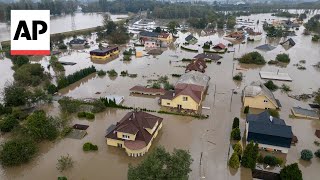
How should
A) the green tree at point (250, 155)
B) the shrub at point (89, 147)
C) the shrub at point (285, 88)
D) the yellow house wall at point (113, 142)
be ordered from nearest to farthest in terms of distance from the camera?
the green tree at point (250, 155) → the shrub at point (89, 147) → the yellow house wall at point (113, 142) → the shrub at point (285, 88)

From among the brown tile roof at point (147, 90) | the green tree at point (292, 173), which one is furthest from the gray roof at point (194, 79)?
the green tree at point (292, 173)

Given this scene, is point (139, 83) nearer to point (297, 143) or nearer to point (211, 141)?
point (211, 141)

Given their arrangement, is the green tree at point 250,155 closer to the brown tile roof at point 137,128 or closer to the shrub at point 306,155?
the shrub at point 306,155

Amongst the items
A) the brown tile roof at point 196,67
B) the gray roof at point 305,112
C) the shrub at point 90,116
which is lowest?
the shrub at point 90,116

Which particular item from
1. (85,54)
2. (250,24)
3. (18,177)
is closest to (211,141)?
(18,177)

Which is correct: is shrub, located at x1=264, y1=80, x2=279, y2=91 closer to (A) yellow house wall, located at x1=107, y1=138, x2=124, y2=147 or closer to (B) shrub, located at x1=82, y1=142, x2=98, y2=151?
(A) yellow house wall, located at x1=107, y1=138, x2=124, y2=147

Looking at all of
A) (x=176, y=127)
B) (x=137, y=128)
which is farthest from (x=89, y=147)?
(x=176, y=127)
